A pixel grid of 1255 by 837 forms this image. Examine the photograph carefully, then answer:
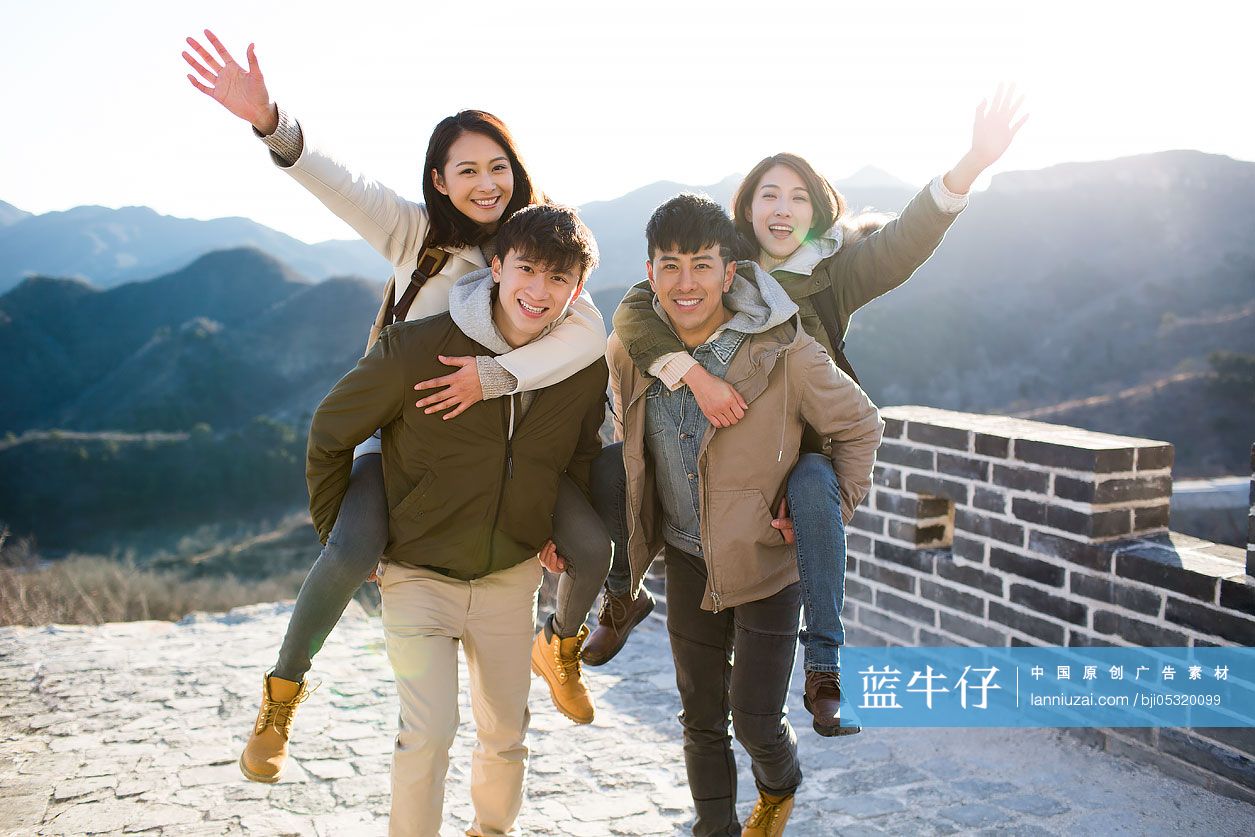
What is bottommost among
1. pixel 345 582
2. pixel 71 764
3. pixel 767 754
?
pixel 71 764

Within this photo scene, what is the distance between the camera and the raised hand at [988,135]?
246 centimetres

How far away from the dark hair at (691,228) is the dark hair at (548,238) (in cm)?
19

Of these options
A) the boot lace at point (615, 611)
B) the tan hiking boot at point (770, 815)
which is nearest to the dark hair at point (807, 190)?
the boot lace at point (615, 611)

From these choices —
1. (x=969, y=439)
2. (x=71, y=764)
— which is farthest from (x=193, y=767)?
(x=969, y=439)

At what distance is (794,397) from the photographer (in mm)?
2361

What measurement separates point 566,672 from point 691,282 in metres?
1.15

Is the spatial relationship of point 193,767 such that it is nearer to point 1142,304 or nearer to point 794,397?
point 794,397

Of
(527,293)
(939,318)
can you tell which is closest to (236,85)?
(527,293)

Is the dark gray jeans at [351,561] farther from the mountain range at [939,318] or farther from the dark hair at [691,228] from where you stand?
the mountain range at [939,318]

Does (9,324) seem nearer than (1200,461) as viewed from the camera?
No

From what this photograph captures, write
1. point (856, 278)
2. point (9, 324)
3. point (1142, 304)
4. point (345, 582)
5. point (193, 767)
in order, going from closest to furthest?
1. point (345, 582)
2. point (856, 278)
3. point (193, 767)
4. point (1142, 304)
5. point (9, 324)

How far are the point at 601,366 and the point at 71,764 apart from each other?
272 cm

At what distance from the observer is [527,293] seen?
2311 mm

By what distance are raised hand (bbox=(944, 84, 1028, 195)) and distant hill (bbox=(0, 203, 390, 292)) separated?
4917 centimetres
